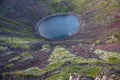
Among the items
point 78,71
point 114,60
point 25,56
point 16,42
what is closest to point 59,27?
point 16,42

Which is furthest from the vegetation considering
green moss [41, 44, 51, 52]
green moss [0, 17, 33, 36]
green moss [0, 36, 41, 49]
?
green moss [0, 17, 33, 36]

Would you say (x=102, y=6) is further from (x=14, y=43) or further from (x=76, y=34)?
(x=14, y=43)

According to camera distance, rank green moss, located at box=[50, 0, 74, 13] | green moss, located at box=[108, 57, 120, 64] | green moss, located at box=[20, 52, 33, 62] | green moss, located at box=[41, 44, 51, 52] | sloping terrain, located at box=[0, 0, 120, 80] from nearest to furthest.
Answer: sloping terrain, located at box=[0, 0, 120, 80]
green moss, located at box=[108, 57, 120, 64]
green moss, located at box=[20, 52, 33, 62]
green moss, located at box=[41, 44, 51, 52]
green moss, located at box=[50, 0, 74, 13]

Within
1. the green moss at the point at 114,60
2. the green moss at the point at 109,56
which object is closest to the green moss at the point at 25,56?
the green moss at the point at 109,56

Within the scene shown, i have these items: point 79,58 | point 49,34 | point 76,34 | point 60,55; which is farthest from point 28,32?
point 79,58

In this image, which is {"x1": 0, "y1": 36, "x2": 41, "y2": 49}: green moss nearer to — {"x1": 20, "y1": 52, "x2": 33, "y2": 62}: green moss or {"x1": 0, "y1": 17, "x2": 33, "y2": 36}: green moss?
{"x1": 20, "y1": 52, "x2": 33, "y2": 62}: green moss

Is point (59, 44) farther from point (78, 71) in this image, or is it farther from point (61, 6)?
point (61, 6)
